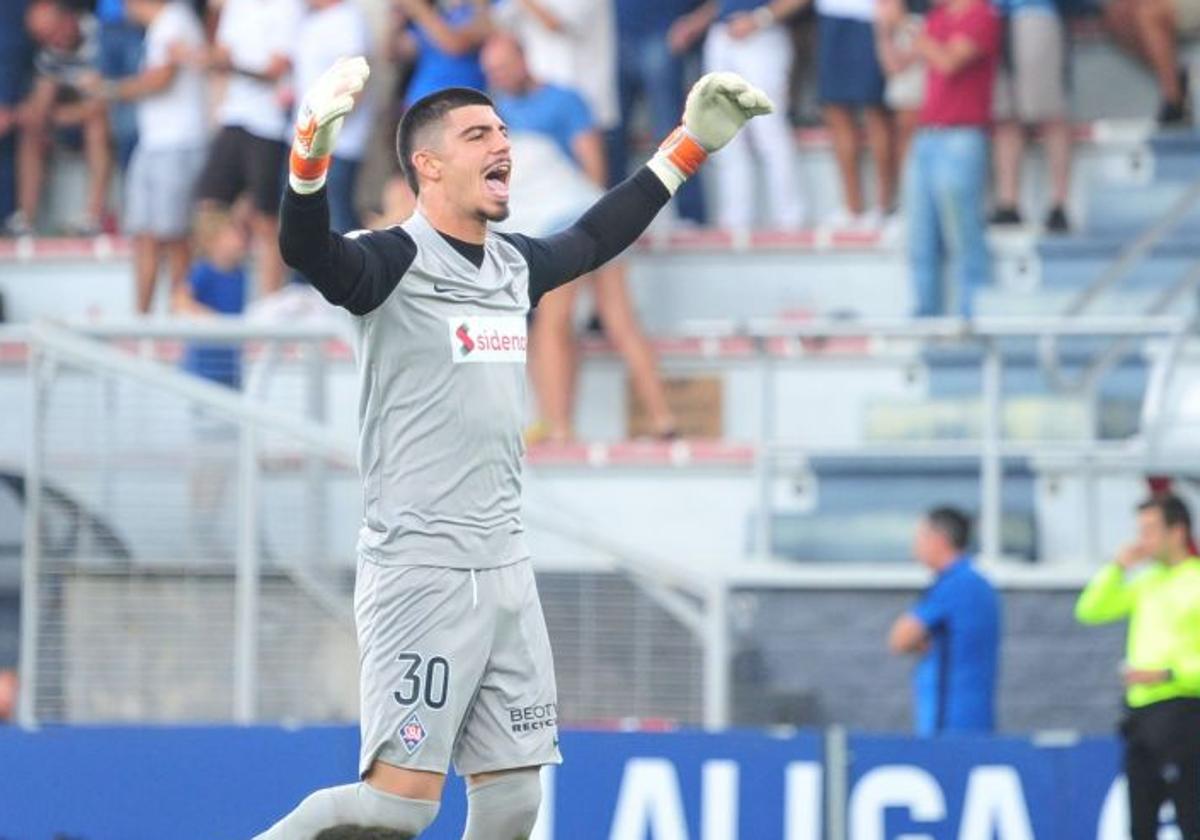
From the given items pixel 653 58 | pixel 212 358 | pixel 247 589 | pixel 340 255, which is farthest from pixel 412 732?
pixel 653 58

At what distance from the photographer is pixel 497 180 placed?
7680 millimetres

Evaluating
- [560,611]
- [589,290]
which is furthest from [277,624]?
[589,290]

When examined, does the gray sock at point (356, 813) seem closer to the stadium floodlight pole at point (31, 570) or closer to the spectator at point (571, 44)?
the stadium floodlight pole at point (31, 570)

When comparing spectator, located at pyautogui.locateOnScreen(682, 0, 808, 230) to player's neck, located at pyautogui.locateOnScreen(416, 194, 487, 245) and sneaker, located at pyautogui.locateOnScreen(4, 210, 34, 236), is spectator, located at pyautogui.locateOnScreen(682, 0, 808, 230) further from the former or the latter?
player's neck, located at pyautogui.locateOnScreen(416, 194, 487, 245)

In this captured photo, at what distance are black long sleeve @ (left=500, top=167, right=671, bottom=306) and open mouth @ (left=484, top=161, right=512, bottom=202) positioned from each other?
327 millimetres

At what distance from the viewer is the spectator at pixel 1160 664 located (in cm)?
1045

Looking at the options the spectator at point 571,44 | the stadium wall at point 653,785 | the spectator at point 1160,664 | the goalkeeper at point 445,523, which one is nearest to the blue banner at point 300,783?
the stadium wall at point 653,785

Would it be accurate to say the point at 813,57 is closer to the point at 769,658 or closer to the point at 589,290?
the point at 589,290

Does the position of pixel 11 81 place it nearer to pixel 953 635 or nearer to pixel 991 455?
pixel 991 455

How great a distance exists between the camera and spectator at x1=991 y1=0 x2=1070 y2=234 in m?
14.7

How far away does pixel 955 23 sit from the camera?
1440 cm

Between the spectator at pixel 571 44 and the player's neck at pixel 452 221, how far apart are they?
23.4ft

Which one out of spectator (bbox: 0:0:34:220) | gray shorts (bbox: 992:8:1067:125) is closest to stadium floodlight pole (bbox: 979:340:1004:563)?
gray shorts (bbox: 992:8:1067:125)

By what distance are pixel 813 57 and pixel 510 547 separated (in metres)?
9.17
